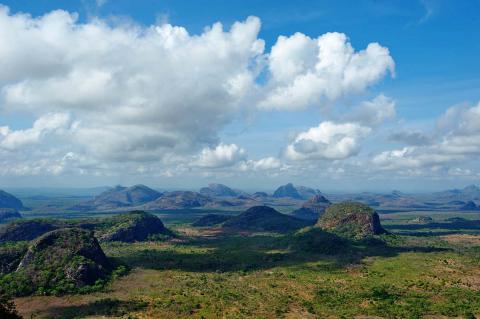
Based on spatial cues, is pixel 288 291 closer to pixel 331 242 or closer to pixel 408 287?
pixel 408 287

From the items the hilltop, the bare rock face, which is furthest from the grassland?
the bare rock face

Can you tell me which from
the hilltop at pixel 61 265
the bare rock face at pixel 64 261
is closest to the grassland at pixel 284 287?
the hilltop at pixel 61 265

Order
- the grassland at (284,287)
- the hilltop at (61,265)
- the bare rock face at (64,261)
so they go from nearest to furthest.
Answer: the grassland at (284,287), the hilltop at (61,265), the bare rock face at (64,261)

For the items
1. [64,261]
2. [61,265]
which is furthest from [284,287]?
[64,261]

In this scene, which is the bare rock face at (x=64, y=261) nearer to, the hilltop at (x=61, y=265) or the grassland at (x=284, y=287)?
the hilltop at (x=61, y=265)

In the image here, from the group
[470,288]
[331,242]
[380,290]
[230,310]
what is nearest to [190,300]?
[230,310]
